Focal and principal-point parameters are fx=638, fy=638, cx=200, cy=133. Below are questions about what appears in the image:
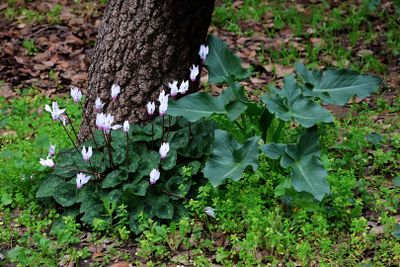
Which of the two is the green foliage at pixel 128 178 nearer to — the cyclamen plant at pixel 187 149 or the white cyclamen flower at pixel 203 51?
the cyclamen plant at pixel 187 149

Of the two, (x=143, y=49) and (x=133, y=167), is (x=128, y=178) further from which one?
(x=143, y=49)

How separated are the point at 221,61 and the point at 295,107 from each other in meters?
0.75

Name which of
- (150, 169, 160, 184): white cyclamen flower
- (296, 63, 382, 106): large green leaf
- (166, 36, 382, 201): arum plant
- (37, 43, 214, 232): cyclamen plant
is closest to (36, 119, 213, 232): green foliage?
(37, 43, 214, 232): cyclamen plant

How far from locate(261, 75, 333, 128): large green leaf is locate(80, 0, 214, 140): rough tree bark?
76 cm

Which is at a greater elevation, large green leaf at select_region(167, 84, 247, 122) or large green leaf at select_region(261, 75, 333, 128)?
large green leaf at select_region(261, 75, 333, 128)

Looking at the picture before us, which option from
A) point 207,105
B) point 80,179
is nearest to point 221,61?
point 207,105

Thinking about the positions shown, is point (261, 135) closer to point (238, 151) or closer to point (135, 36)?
point (238, 151)

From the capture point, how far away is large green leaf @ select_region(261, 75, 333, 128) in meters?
3.66

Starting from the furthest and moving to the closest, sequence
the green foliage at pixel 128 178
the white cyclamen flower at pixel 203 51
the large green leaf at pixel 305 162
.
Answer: the white cyclamen flower at pixel 203 51, the green foliage at pixel 128 178, the large green leaf at pixel 305 162

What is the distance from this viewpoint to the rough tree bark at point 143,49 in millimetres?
4133

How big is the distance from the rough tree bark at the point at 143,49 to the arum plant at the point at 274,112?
195 millimetres

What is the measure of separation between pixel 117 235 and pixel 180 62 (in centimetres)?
125

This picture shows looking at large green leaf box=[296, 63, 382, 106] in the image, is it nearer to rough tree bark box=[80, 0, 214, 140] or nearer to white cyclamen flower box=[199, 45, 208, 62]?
white cyclamen flower box=[199, 45, 208, 62]

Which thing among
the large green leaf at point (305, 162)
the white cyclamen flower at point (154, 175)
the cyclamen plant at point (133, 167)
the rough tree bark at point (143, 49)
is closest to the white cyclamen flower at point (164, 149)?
the cyclamen plant at point (133, 167)
